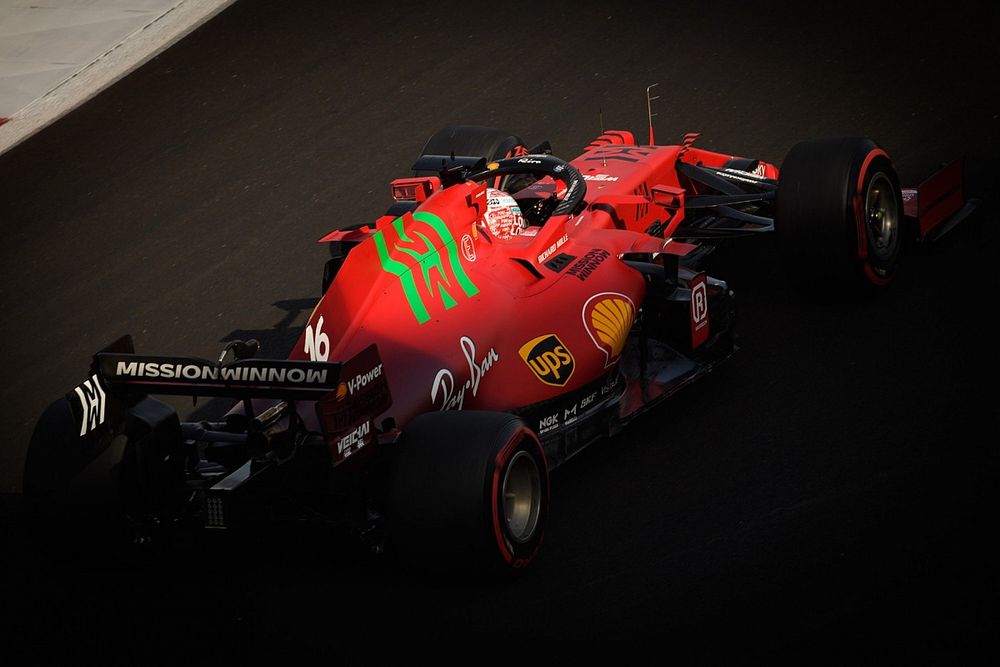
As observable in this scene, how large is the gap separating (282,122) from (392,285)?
20.6 feet

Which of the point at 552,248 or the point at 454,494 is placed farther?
the point at 552,248

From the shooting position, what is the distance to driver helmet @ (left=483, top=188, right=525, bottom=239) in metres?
7.88

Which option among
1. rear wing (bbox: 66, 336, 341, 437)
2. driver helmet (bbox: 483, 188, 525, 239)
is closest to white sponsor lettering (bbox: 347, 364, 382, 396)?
rear wing (bbox: 66, 336, 341, 437)

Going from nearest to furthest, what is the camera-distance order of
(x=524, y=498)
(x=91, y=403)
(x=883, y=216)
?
(x=91, y=403) < (x=524, y=498) < (x=883, y=216)

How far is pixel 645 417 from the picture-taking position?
7.88 m

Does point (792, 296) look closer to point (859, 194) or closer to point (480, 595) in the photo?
point (859, 194)

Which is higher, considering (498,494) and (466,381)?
(466,381)

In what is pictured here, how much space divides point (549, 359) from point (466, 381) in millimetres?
523

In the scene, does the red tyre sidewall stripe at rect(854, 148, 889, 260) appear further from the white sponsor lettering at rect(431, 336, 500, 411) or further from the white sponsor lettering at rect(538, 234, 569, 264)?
the white sponsor lettering at rect(431, 336, 500, 411)

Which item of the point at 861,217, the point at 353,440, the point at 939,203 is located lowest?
the point at 939,203

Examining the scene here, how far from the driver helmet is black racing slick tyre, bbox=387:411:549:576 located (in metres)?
1.84

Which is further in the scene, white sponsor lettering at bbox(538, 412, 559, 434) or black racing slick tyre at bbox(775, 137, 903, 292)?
black racing slick tyre at bbox(775, 137, 903, 292)

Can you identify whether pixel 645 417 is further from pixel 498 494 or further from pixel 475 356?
pixel 498 494

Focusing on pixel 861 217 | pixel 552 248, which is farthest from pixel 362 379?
pixel 861 217
